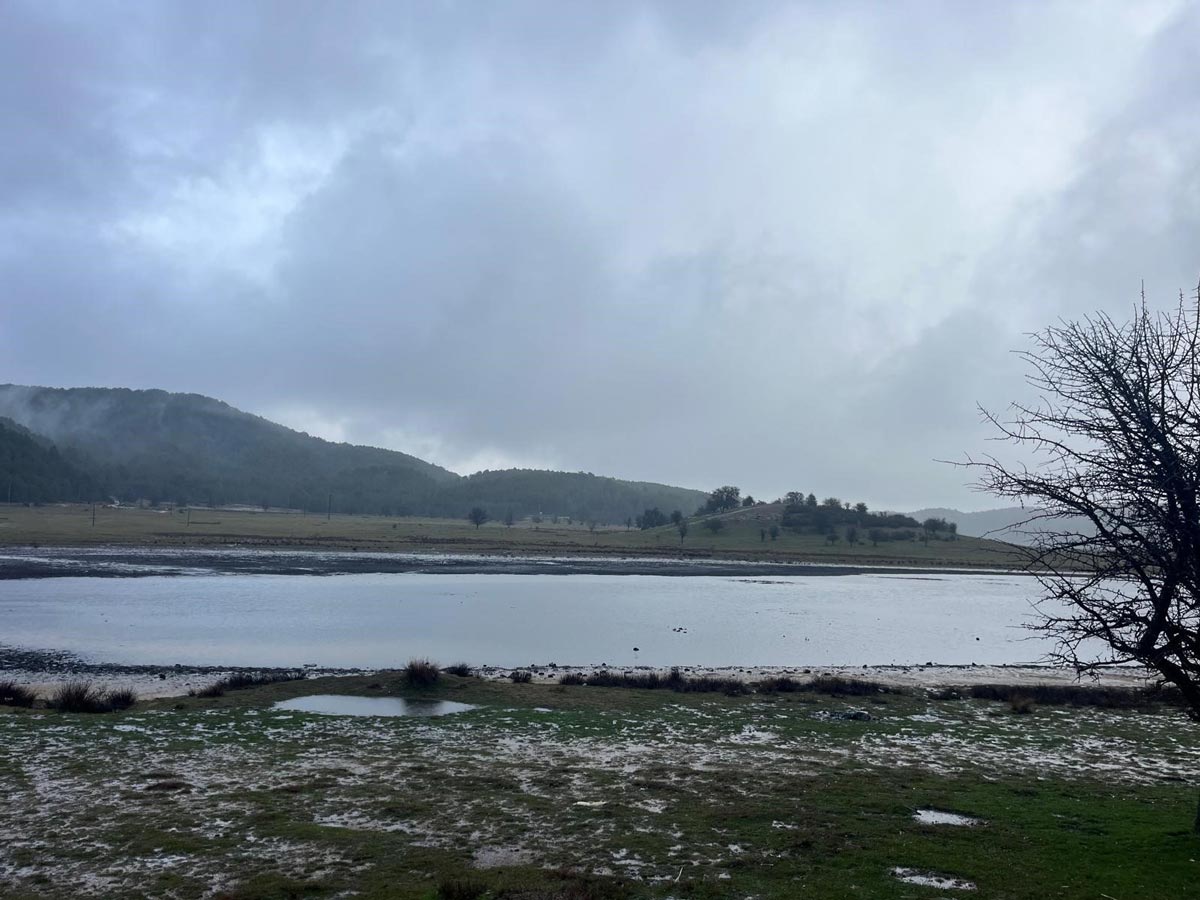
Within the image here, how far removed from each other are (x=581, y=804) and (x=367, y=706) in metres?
9.79

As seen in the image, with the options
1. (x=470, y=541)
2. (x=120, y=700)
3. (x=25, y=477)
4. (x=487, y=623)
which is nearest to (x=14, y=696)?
(x=120, y=700)

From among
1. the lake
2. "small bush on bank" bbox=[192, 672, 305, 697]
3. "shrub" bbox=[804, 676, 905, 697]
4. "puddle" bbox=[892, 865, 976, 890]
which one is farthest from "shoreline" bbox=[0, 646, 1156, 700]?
"puddle" bbox=[892, 865, 976, 890]

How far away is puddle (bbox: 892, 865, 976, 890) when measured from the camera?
A: 354 inches

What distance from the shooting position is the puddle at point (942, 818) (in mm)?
11562

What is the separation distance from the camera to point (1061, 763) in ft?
52.9

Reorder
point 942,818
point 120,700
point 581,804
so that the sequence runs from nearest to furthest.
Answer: point 942,818
point 581,804
point 120,700

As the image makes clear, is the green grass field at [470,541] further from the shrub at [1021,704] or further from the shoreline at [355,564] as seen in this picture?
the shrub at [1021,704]

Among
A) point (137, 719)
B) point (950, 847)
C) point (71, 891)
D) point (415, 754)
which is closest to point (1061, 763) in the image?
point (950, 847)

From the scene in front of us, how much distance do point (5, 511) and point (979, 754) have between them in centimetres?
16129

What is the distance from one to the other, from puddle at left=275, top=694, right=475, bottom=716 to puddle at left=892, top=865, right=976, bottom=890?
12.5 m

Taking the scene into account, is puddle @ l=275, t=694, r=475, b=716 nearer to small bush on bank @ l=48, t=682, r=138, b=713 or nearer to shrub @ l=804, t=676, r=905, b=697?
small bush on bank @ l=48, t=682, r=138, b=713

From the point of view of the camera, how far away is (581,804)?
12359 millimetres

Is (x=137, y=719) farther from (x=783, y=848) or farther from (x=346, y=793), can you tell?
(x=783, y=848)

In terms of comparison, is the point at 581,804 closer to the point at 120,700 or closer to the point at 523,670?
the point at 120,700
